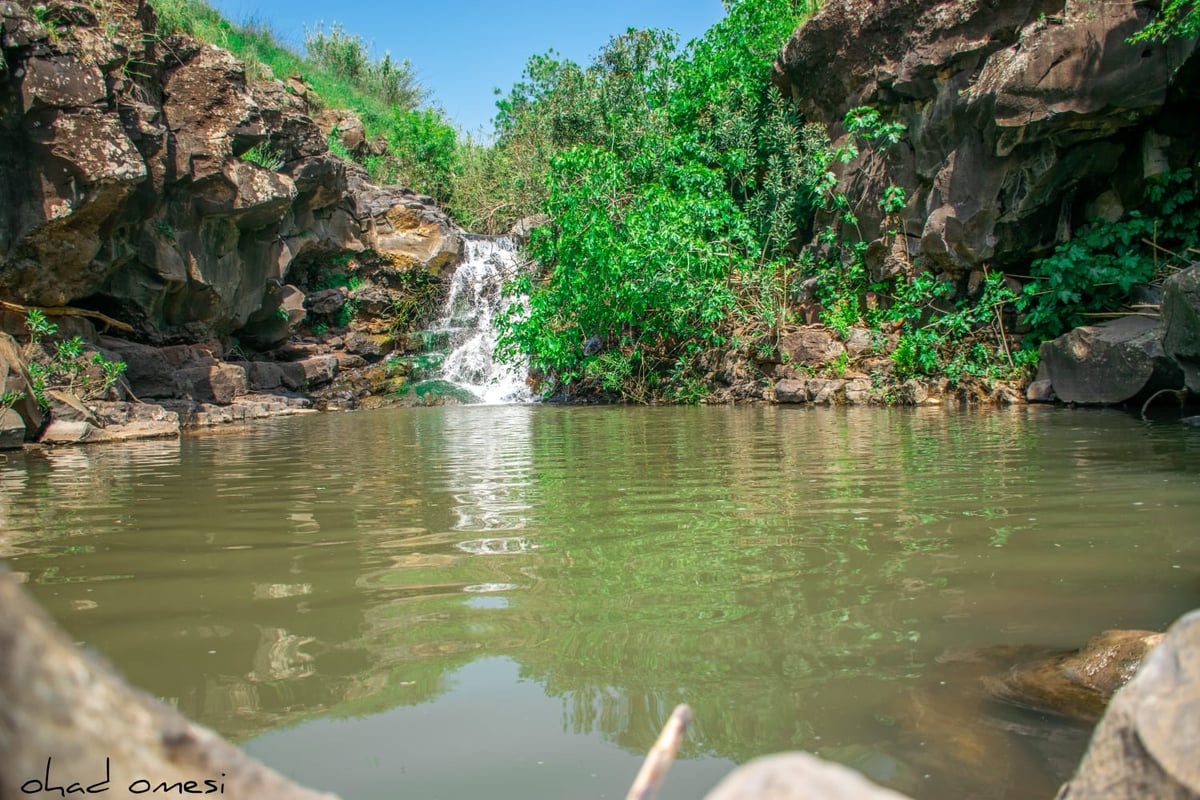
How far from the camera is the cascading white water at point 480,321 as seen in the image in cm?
1870

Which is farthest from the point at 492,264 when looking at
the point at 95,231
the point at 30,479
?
the point at 30,479

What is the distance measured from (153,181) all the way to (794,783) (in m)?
13.7

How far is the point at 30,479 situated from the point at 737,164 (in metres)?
13.1

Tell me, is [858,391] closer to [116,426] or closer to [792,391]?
[792,391]

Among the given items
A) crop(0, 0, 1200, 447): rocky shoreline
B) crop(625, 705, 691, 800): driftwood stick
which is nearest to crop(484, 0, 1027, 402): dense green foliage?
crop(0, 0, 1200, 447): rocky shoreline

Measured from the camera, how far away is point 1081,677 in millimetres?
2289

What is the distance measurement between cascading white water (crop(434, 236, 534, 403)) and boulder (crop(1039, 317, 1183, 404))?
1038cm

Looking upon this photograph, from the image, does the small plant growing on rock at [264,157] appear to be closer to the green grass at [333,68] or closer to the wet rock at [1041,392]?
the green grass at [333,68]

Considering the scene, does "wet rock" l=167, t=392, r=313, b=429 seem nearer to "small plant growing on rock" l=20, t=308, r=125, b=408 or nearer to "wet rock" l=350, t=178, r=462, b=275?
"small plant growing on rock" l=20, t=308, r=125, b=408

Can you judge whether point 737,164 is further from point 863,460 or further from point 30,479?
point 30,479

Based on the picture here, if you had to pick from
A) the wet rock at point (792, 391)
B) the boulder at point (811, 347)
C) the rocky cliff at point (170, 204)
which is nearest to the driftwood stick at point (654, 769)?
the rocky cliff at point (170, 204)

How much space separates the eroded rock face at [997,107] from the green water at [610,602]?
583 cm

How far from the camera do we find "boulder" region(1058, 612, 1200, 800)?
1.11 meters

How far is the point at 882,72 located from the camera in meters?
13.8
